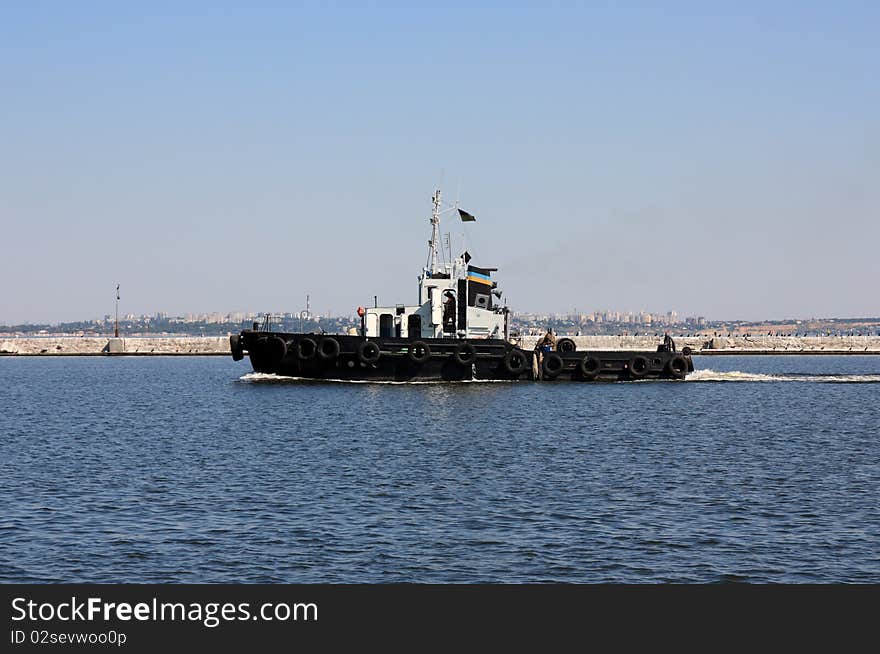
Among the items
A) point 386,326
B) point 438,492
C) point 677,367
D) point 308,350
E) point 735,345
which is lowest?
point 438,492

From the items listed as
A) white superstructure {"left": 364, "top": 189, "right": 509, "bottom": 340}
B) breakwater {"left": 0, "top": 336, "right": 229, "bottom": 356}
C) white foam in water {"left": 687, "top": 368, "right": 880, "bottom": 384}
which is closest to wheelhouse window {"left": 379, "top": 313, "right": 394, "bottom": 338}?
white superstructure {"left": 364, "top": 189, "right": 509, "bottom": 340}

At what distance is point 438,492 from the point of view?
25.1 metres

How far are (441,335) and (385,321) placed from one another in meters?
3.27

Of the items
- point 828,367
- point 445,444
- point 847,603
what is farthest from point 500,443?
point 828,367

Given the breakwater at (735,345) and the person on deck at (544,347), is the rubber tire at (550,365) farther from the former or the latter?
the breakwater at (735,345)

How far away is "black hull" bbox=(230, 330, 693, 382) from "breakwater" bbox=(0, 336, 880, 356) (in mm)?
73185

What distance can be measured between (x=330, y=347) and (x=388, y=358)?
3.11 metres

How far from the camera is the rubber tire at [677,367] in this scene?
61500mm

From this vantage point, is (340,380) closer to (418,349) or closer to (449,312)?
(418,349)

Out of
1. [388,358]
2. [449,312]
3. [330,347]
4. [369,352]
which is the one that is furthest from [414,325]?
[330,347]

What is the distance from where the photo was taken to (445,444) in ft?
112

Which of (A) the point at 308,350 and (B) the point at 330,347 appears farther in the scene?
(A) the point at 308,350

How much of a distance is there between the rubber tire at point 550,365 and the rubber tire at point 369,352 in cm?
965

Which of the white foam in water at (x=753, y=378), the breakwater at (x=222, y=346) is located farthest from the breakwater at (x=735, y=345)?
the white foam in water at (x=753, y=378)
